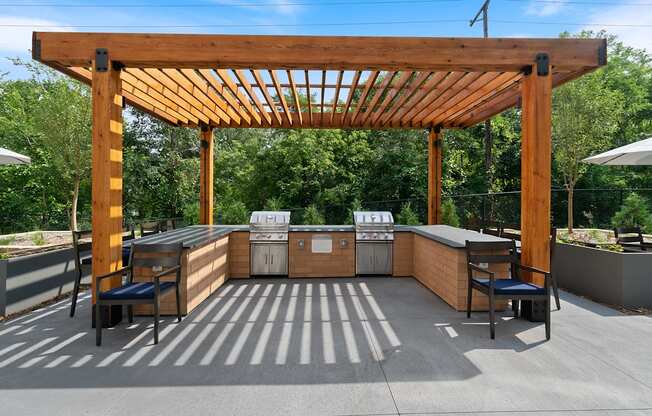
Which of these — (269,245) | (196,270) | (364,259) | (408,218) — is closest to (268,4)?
(408,218)

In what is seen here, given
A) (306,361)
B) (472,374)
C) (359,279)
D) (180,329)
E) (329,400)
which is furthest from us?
(359,279)

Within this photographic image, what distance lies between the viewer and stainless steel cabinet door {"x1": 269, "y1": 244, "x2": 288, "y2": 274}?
6.44m

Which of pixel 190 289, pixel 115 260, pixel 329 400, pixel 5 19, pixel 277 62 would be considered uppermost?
pixel 5 19

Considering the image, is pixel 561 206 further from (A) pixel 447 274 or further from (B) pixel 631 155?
(A) pixel 447 274

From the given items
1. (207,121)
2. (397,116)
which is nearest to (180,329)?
(207,121)

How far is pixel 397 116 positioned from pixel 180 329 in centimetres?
516

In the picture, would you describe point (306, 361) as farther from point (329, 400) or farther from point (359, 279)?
point (359, 279)

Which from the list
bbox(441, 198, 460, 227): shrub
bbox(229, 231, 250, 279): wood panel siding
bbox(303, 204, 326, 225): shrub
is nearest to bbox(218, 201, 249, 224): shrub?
bbox(303, 204, 326, 225): shrub

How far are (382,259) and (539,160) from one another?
3074 millimetres

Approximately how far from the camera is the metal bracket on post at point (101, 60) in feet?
12.9

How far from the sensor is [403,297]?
5.21 meters

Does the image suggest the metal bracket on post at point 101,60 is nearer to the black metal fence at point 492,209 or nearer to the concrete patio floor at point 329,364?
the concrete patio floor at point 329,364

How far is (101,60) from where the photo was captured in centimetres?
393

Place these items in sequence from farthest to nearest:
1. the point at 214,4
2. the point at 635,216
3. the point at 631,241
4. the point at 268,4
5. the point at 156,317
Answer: the point at 214,4 → the point at 268,4 → the point at 635,216 → the point at 631,241 → the point at 156,317
